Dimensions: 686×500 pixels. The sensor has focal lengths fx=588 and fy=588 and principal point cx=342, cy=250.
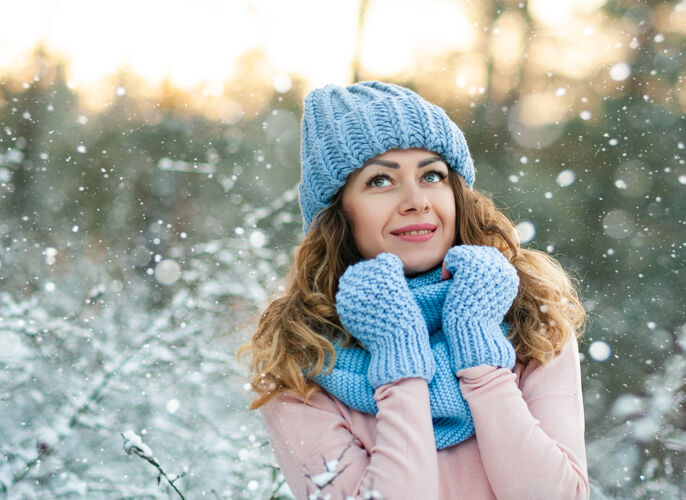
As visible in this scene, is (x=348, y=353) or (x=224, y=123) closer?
(x=348, y=353)

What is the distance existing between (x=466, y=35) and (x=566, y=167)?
1282 mm

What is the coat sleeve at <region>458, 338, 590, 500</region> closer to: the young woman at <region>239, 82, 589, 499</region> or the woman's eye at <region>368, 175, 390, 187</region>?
the young woman at <region>239, 82, 589, 499</region>

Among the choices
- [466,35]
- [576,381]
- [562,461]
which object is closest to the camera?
[562,461]

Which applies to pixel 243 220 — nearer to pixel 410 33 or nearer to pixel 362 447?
pixel 410 33

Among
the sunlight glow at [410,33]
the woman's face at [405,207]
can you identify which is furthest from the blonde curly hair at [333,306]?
the sunlight glow at [410,33]

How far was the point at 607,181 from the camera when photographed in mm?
4188

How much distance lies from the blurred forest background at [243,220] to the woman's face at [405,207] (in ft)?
8.24

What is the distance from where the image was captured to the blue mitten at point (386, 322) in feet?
4.25

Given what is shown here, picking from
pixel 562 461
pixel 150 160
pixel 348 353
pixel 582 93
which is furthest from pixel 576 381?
pixel 150 160

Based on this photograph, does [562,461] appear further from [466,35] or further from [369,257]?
[466,35]

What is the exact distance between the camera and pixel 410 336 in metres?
1.33

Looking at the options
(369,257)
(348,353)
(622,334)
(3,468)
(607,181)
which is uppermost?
(369,257)

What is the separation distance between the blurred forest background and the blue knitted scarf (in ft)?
8.00

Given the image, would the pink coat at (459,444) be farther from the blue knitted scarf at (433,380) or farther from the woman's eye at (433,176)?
the woman's eye at (433,176)
